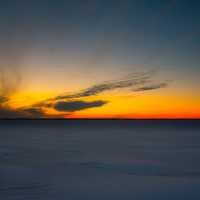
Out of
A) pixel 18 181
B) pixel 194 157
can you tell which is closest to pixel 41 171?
pixel 18 181

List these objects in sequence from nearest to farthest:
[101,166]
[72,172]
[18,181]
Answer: [18,181], [72,172], [101,166]

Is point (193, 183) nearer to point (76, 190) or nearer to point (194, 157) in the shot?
point (76, 190)

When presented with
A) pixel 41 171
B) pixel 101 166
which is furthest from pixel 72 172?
pixel 101 166

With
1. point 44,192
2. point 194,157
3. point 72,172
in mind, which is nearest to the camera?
point 44,192

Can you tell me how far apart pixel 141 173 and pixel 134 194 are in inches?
139

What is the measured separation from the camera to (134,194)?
31.8 ft

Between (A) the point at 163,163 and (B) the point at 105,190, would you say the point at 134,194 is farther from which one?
(A) the point at 163,163

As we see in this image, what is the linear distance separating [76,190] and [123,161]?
6715 mm

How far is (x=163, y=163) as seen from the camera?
1603 cm

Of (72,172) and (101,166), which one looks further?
(101,166)

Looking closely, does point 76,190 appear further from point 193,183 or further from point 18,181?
point 193,183

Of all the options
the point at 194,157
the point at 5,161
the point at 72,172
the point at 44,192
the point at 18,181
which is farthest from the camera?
the point at 194,157

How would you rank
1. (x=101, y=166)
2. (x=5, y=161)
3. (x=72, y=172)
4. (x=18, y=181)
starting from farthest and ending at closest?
(x=5, y=161) → (x=101, y=166) → (x=72, y=172) → (x=18, y=181)

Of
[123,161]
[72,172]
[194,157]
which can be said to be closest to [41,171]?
[72,172]
